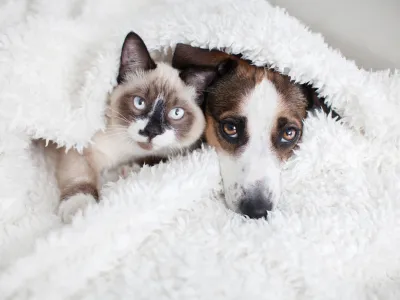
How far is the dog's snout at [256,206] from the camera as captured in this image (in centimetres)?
116

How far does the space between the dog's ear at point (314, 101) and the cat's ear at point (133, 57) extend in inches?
18.6

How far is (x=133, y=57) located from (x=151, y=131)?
23 cm

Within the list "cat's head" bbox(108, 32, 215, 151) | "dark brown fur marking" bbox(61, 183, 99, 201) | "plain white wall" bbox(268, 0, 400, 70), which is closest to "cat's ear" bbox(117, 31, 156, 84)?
"cat's head" bbox(108, 32, 215, 151)

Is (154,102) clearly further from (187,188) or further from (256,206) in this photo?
(256,206)

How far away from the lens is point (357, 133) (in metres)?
1.34

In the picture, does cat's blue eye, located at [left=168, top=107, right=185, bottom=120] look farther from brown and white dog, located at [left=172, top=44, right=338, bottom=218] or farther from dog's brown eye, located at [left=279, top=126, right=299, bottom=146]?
dog's brown eye, located at [left=279, top=126, right=299, bottom=146]

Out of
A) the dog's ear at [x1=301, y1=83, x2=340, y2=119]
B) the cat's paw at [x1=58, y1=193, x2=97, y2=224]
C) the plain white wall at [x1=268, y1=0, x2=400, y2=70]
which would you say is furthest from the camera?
the plain white wall at [x1=268, y1=0, x2=400, y2=70]

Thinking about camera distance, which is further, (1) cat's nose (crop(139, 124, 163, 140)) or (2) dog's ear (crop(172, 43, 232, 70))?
(2) dog's ear (crop(172, 43, 232, 70))

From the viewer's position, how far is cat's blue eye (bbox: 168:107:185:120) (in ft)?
4.16

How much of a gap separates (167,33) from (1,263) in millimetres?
755

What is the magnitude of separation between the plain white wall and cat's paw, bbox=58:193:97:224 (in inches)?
39.9

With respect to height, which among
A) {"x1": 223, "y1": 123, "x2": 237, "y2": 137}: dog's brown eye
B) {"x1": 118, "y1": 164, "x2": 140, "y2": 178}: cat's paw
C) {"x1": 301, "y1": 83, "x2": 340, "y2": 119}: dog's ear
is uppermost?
{"x1": 301, "y1": 83, "x2": 340, "y2": 119}: dog's ear

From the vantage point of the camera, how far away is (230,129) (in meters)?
1.29

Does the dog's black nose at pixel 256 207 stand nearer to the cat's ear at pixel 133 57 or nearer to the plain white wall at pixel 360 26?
the cat's ear at pixel 133 57
